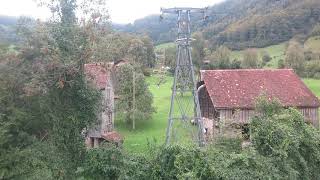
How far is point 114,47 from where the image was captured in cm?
2422

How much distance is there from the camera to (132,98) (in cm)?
4181

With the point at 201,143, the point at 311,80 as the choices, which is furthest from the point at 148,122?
the point at 311,80

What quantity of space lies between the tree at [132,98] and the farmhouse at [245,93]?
710 centimetres

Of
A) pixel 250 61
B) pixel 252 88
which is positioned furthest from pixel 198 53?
pixel 252 88

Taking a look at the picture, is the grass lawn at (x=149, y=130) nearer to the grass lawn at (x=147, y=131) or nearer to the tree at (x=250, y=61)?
the grass lawn at (x=147, y=131)

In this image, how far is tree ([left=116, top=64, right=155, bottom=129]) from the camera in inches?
1588

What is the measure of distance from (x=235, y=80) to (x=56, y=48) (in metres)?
16.8

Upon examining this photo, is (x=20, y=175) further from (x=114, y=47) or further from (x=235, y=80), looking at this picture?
(x=235, y=80)

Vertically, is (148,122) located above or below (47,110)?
below

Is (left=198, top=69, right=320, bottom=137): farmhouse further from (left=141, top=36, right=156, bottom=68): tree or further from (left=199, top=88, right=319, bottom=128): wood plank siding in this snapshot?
(left=141, top=36, right=156, bottom=68): tree

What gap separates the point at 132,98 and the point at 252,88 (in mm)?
12593

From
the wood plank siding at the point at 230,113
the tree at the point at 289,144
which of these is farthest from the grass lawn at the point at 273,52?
the tree at the point at 289,144

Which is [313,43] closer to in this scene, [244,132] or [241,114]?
[241,114]

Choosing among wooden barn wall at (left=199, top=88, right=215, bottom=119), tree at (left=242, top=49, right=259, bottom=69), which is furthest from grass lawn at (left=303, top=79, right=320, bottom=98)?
wooden barn wall at (left=199, top=88, right=215, bottom=119)
